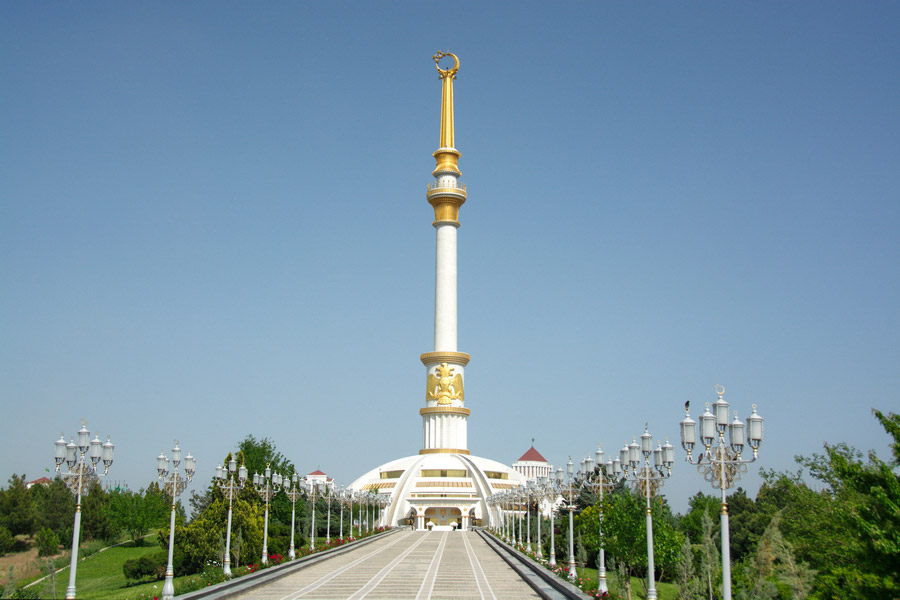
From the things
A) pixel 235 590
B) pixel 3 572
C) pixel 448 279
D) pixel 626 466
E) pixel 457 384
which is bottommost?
pixel 3 572

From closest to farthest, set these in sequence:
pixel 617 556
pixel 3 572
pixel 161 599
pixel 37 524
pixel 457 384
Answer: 1. pixel 161 599
2. pixel 617 556
3. pixel 3 572
4. pixel 37 524
5. pixel 457 384

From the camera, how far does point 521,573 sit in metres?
27.9

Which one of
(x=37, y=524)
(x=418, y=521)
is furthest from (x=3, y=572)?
(x=418, y=521)

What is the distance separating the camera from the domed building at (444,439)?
75938mm

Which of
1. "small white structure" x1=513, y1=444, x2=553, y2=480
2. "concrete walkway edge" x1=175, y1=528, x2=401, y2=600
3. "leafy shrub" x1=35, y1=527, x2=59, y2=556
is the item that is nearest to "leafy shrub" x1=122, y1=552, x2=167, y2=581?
"concrete walkway edge" x1=175, y1=528, x2=401, y2=600

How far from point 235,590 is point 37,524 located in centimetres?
5073

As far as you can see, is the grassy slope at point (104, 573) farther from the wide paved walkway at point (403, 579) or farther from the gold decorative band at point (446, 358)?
the gold decorative band at point (446, 358)

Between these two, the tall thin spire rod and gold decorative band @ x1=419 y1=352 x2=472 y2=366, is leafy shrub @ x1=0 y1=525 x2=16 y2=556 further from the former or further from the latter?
the tall thin spire rod

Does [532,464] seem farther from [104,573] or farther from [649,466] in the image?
[649,466]

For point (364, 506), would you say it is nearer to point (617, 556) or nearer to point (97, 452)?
point (617, 556)

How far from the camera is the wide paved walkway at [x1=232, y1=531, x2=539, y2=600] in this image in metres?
22.3

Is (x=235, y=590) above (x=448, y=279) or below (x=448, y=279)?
below

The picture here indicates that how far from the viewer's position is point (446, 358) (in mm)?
80625

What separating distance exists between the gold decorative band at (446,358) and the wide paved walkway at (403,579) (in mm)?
41341
